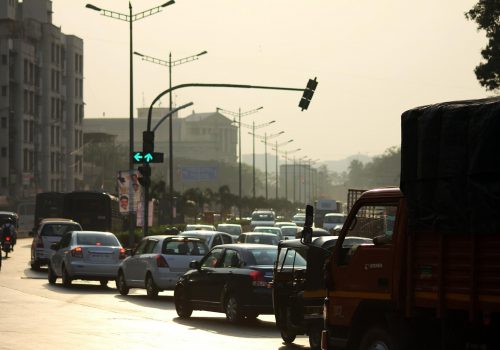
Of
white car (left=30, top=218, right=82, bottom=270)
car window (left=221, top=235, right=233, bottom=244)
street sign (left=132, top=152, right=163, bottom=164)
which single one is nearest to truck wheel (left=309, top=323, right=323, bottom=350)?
car window (left=221, top=235, right=233, bottom=244)

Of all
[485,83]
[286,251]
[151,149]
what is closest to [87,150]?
[485,83]

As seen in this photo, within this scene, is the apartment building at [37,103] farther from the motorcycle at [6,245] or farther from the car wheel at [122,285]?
the car wheel at [122,285]

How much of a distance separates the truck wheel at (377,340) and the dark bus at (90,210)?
52824 millimetres

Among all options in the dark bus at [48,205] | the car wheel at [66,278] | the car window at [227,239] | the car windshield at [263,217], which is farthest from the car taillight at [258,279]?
the car windshield at [263,217]

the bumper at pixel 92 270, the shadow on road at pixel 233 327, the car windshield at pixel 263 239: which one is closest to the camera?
the shadow on road at pixel 233 327

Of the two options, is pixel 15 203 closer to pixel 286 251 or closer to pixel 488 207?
pixel 286 251

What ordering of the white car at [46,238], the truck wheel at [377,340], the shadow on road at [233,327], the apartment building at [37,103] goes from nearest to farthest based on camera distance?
1. the truck wheel at [377,340]
2. the shadow on road at [233,327]
3. the white car at [46,238]
4. the apartment building at [37,103]

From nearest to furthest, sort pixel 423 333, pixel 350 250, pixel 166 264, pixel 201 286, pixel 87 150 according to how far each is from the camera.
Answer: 1. pixel 423 333
2. pixel 350 250
3. pixel 201 286
4. pixel 166 264
5. pixel 87 150

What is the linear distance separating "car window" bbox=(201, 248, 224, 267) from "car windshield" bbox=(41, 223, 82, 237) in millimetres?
20982

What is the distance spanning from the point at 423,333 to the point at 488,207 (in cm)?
166

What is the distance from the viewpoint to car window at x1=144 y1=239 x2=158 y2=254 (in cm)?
3105

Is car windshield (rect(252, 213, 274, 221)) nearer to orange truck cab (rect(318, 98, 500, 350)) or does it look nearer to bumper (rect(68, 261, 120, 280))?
bumper (rect(68, 261, 120, 280))

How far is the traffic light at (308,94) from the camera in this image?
146ft

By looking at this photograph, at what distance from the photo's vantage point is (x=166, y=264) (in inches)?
1186
